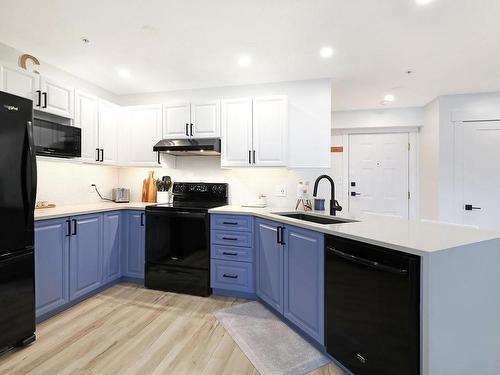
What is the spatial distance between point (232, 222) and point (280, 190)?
85 cm

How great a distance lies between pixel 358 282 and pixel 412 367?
434 millimetres

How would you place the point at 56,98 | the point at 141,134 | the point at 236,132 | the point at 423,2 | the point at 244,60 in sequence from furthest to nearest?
the point at 141,134, the point at 236,132, the point at 244,60, the point at 56,98, the point at 423,2

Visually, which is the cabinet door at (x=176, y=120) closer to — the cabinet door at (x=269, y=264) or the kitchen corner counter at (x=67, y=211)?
the kitchen corner counter at (x=67, y=211)

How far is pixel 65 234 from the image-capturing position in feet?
7.68

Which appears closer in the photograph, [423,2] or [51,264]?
[423,2]

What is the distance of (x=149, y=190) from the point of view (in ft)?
11.6

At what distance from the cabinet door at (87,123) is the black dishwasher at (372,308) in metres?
2.77

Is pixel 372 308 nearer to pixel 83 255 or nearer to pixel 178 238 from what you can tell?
pixel 178 238

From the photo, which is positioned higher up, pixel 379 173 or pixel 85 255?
pixel 379 173

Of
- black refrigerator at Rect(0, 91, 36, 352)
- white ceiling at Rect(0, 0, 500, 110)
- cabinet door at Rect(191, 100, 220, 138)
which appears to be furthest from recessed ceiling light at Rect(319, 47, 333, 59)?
black refrigerator at Rect(0, 91, 36, 352)

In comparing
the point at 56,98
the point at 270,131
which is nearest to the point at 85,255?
the point at 56,98

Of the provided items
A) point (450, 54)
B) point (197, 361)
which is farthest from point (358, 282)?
point (450, 54)

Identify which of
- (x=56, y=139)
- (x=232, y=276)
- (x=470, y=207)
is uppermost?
(x=56, y=139)

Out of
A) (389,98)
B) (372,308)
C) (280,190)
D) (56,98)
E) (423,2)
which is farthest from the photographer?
(389,98)
